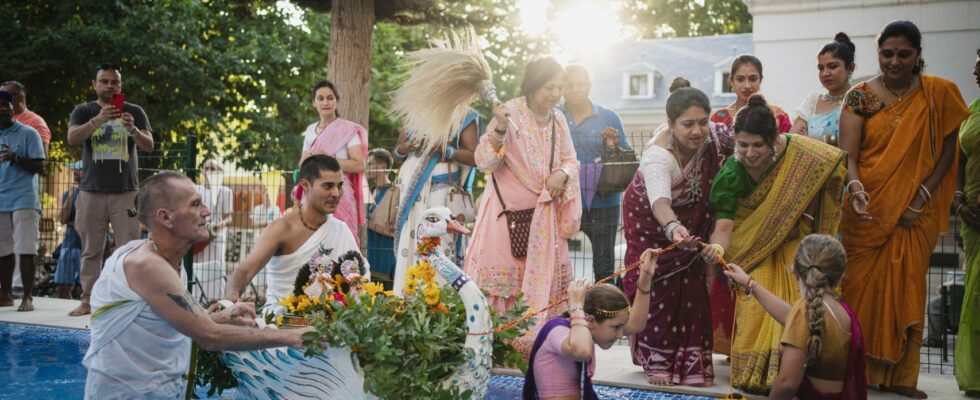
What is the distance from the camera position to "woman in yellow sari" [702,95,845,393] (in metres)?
5.03

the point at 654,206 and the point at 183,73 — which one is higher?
the point at 183,73

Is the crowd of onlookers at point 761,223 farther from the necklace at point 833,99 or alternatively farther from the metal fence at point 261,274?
the metal fence at point 261,274

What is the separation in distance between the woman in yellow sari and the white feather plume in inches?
77.7

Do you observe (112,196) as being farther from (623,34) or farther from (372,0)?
(623,34)

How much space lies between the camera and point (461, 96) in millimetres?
6418

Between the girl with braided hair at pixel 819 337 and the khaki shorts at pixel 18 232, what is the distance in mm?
7278

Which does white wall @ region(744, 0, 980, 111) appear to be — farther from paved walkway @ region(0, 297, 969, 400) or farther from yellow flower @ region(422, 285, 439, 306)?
yellow flower @ region(422, 285, 439, 306)

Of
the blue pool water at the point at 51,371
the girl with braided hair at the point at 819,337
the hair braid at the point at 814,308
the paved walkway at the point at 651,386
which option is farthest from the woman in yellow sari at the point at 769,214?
the hair braid at the point at 814,308

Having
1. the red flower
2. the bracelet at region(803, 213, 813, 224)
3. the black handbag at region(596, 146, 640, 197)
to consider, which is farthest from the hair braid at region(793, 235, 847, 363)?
the black handbag at region(596, 146, 640, 197)

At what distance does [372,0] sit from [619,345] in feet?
16.0

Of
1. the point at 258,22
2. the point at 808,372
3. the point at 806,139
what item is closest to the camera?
the point at 808,372

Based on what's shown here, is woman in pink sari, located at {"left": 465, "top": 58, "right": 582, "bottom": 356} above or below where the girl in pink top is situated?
above

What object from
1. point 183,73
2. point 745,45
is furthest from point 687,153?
point 745,45

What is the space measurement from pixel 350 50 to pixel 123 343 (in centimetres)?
660
